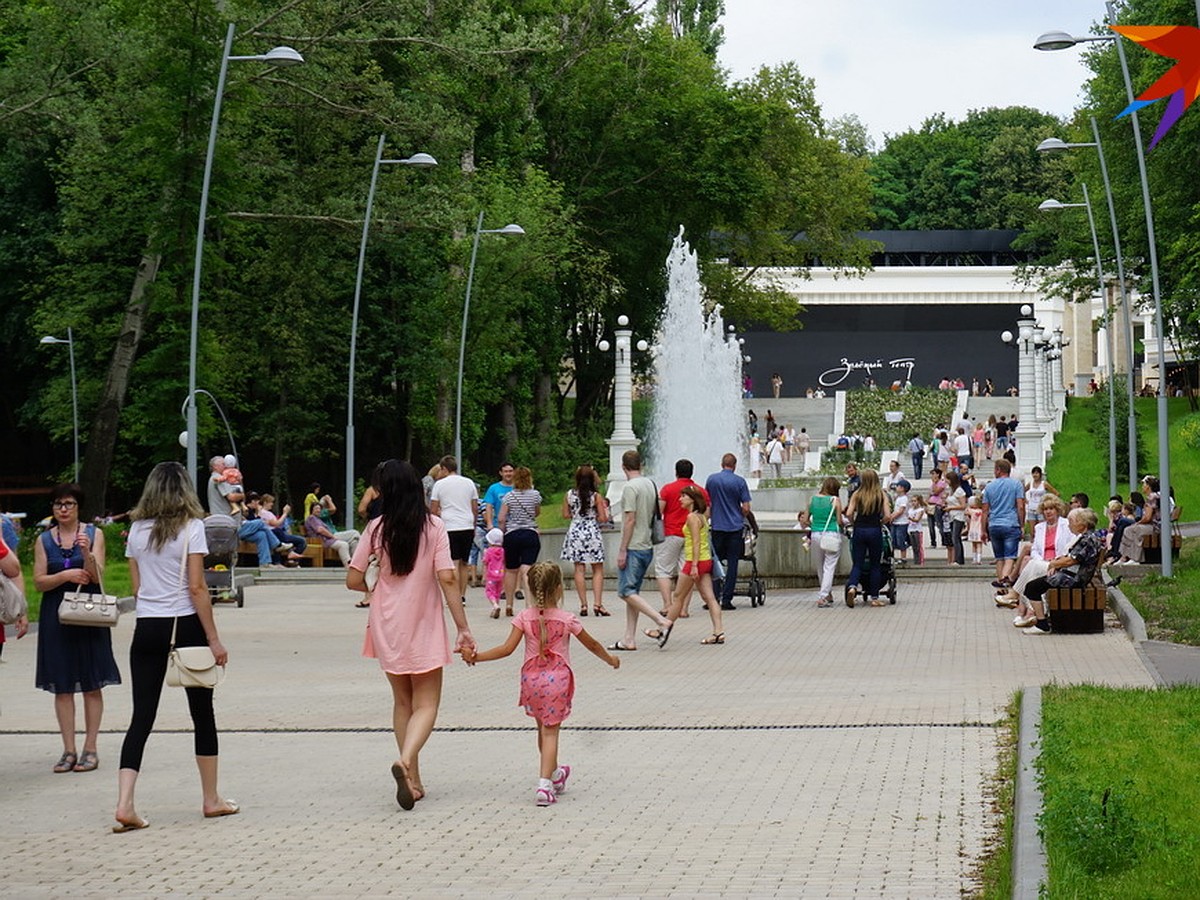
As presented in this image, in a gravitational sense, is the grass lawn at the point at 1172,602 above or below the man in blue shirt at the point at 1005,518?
below

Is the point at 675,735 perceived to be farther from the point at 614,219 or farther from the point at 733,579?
the point at 614,219

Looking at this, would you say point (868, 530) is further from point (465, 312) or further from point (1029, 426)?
point (1029, 426)

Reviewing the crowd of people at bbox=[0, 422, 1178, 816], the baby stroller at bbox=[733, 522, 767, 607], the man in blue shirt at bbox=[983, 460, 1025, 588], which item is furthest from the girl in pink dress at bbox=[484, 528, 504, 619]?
the man in blue shirt at bbox=[983, 460, 1025, 588]

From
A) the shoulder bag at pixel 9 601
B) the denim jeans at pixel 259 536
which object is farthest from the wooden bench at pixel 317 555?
the shoulder bag at pixel 9 601

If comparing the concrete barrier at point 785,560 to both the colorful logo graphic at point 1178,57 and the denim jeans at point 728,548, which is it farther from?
the colorful logo graphic at point 1178,57

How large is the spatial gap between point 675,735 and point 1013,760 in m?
2.42

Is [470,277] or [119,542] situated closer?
[119,542]

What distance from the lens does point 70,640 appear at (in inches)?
436

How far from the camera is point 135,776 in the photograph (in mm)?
9148

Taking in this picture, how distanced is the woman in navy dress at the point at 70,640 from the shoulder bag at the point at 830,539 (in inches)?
572

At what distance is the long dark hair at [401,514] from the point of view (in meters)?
9.69

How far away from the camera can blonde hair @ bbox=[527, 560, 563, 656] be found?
987cm

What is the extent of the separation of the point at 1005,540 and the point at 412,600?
53.9ft

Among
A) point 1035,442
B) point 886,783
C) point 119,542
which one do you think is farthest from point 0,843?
point 1035,442
